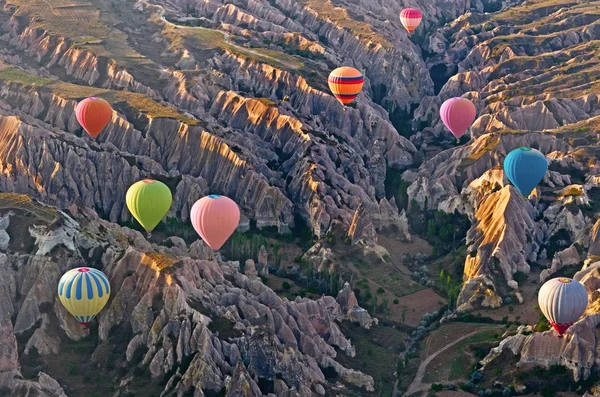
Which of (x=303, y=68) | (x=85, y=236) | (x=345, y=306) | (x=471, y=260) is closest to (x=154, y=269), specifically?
(x=85, y=236)

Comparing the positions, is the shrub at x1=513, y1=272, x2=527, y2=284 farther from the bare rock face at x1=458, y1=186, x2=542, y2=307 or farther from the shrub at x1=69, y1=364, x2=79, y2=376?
the shrub at x1=69, y1=364, x2=79, y2=376

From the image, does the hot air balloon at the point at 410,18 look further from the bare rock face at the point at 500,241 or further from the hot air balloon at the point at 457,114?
the bare rock face at the point at 500,241

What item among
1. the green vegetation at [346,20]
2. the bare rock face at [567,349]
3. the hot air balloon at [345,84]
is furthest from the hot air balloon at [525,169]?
the green vegetation at [346,20]

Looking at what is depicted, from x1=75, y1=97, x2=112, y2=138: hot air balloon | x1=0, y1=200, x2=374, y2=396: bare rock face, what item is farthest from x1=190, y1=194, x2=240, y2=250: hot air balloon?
x1=75, y1=97, x2=112, y2=138: hot air balloon

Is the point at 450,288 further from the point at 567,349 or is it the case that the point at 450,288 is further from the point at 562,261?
the point at 567,349

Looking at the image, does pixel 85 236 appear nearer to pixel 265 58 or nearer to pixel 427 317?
pixel 427 317

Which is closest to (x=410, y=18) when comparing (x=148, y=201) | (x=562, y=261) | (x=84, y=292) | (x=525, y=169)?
(x=525, y=169)
